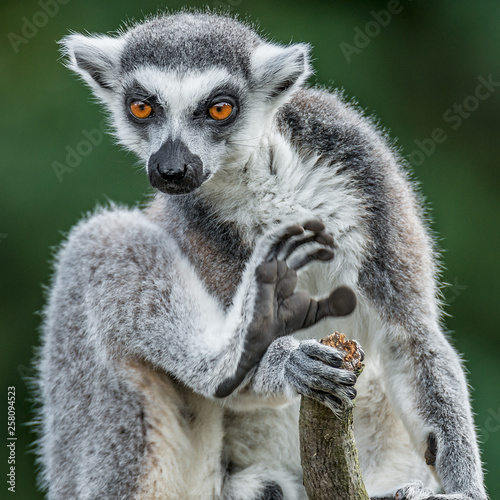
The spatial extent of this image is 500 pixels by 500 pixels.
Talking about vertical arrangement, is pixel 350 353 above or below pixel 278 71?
below

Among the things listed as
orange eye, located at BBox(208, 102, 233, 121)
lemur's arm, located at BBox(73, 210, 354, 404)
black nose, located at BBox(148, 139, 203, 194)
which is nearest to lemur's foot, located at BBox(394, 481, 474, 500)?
lemur's arm, located at BBox(73, 210, 354, 404)

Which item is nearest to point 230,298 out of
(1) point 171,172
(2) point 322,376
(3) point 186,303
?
(3) point 186,303

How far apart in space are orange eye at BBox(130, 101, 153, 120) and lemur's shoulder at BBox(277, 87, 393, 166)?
0.67 meters

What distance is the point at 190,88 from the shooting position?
3.86 meters

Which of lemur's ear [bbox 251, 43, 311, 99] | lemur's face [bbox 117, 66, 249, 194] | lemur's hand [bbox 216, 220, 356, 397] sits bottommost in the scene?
Answer: lemur's hand [bbox 216, 220, 356, 397]

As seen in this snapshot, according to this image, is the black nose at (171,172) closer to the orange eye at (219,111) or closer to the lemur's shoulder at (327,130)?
the orange eye at (219,111)

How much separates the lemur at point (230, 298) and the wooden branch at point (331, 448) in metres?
0.44

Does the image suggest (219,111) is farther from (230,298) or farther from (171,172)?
(230,298)

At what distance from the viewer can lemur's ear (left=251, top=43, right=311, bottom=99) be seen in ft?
13.4

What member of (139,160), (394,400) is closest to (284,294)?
(394,400)

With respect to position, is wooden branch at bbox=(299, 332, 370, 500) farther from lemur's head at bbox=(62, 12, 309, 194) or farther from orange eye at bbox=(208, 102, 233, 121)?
orange eye at bbox=(208, 102, 233, 121)

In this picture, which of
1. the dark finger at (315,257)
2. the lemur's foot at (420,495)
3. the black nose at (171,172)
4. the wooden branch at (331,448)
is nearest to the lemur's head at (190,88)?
the black nose at (171,172)

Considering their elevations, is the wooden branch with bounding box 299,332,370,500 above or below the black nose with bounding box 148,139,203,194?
below

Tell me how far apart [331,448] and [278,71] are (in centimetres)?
197
